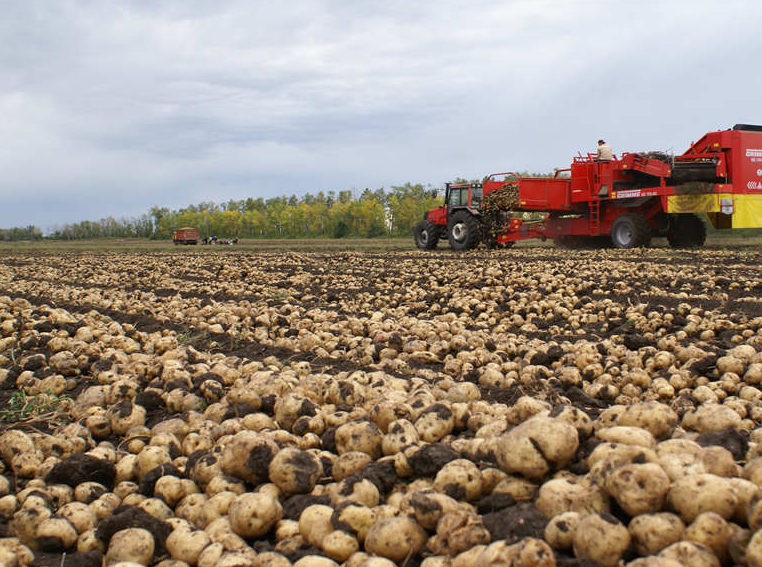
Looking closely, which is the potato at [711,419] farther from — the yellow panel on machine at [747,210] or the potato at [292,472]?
the yellow panel on machine at [747,210]

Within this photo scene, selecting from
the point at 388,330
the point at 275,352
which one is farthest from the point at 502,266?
the point at 275,352

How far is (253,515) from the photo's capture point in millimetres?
2070

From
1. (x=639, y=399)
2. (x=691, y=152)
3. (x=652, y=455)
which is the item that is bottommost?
(x=639, y=399)

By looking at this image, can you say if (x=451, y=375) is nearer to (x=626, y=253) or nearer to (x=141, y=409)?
(x=141, y=409)

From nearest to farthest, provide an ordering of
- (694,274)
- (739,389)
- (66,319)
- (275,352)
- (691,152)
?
(739,389) < (275,352) < (66,319) < (694,274) < (691,152)

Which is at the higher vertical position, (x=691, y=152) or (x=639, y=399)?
(x=691, y=152)

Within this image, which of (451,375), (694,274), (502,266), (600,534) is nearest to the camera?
(600,534)

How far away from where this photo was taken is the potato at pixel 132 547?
199 centimetres

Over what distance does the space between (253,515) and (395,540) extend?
1.74 feet

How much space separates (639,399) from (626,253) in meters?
10.5

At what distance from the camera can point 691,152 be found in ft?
49.9

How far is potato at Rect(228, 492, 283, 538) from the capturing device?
2066 millimetres

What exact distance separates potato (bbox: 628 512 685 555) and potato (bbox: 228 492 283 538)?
118cm

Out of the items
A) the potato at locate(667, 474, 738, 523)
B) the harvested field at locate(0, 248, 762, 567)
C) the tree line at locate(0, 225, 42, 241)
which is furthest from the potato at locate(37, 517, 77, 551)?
the tree line at locate(0, 225, 42, 241)
